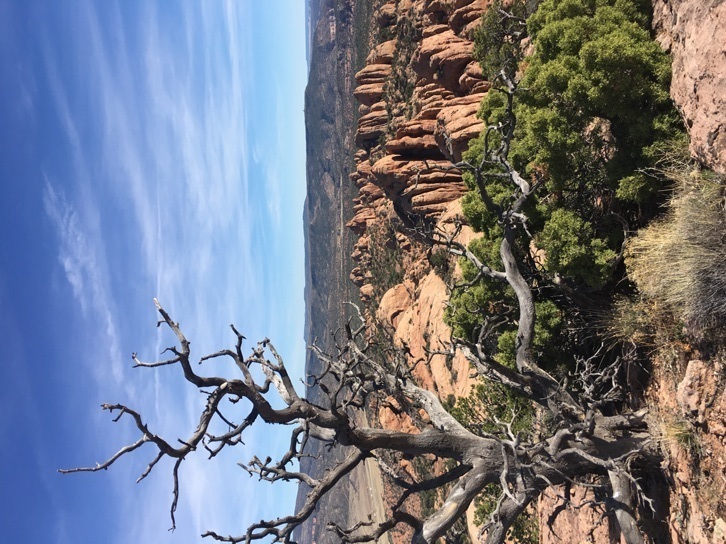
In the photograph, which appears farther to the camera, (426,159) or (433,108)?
(426,159)

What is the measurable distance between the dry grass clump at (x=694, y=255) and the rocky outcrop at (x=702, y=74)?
0.55m

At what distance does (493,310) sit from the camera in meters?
17.1

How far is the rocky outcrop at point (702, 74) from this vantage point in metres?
8.77

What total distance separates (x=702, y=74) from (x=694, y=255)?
123 inches

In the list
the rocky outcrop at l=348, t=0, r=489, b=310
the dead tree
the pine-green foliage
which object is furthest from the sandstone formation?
the dead tree

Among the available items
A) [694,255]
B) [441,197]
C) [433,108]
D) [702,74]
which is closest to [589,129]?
[702,74]

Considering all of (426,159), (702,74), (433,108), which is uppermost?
(433,108)

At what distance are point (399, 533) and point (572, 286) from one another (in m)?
46.4

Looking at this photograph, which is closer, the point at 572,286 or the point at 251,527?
the point at 251,527

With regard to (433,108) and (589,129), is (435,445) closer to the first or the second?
(589,129)

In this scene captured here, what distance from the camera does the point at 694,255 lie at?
9125 mm

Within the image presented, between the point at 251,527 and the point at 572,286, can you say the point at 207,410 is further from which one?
the point at 572,286

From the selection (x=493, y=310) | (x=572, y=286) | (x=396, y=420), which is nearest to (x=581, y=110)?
(x=572, y=286)

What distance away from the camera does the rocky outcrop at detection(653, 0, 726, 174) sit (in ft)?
28.8
